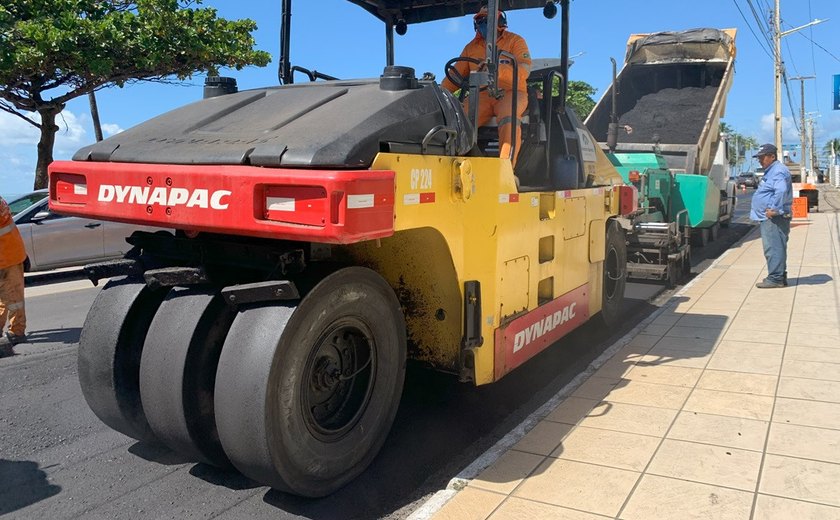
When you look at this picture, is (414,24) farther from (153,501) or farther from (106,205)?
(153,501)

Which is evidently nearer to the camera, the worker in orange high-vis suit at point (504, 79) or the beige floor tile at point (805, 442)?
the beige floor tile at point (805, 442)

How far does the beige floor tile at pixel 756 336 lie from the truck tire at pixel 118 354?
4.80 m

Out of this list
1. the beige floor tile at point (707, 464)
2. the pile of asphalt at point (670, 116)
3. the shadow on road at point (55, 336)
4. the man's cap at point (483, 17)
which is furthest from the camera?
the pile of asphalt at point (670, 116)

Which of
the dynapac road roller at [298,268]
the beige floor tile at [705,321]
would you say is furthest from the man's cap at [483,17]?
the beige floor tile at [705,321]

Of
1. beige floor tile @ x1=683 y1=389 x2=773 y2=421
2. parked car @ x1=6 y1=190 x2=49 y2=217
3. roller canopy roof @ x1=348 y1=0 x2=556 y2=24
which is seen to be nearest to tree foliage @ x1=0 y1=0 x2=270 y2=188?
parked car @ x1=6 y1=190 x2=49 y2=217

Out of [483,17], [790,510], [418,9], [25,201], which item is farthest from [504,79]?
[25,201]

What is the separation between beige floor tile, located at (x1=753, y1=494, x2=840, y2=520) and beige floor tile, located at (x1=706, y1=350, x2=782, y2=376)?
6.87 feet

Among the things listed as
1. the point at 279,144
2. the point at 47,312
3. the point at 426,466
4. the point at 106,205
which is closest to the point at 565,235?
the point at 426,466

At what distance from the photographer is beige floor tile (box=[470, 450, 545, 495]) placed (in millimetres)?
3146

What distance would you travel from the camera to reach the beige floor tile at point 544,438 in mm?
3566

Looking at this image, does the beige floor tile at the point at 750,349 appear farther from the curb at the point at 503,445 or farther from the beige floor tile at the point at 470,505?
the beige floor tile at the point at 470,505

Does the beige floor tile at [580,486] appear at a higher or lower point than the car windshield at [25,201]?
lower

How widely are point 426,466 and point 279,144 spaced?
187 centimetres

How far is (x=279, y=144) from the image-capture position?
9.13 feet
